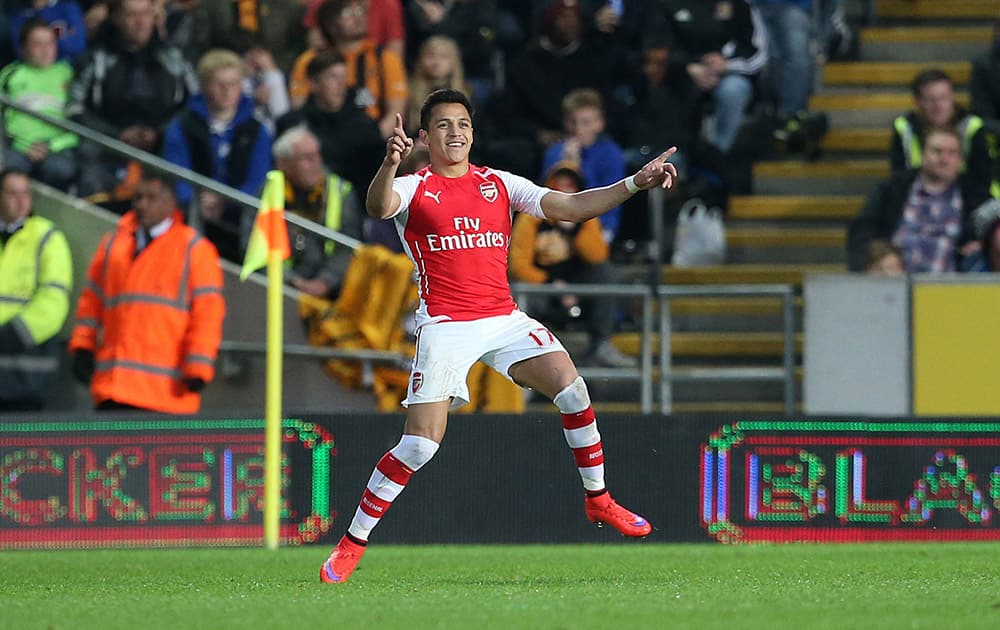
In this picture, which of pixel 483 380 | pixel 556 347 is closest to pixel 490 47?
pixel 483 380

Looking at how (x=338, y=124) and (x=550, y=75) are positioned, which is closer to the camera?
(x=338, y=124)

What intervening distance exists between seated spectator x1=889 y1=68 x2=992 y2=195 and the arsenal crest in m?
6.45

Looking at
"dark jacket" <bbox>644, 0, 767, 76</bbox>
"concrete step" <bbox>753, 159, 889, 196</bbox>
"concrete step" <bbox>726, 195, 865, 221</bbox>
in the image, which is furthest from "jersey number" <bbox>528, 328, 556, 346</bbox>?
"concrete step" <bbox>753, 159, 889, 196</bbox>

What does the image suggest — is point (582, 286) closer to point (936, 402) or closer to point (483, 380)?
point (483, 380)

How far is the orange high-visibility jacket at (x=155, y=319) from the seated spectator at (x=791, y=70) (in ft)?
19.3

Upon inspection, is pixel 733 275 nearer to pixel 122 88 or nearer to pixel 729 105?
pixel 729 105

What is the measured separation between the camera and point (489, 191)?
10.2 metres

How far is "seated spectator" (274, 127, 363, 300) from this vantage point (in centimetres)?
1535

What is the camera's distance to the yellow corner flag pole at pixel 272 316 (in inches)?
514

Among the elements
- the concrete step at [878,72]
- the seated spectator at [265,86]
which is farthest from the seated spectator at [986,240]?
the seated spectator at [265,86]

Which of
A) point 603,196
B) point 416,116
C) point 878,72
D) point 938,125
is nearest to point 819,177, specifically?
point 878,72

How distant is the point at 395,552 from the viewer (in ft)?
42.3

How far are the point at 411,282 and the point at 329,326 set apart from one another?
0.70 m

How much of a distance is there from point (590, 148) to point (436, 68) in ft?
4.53
